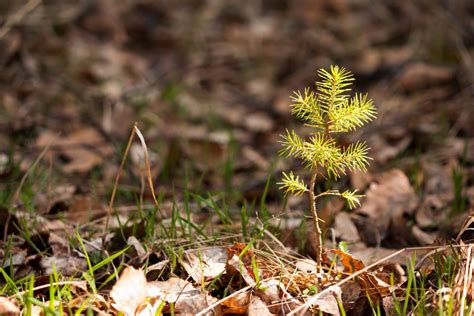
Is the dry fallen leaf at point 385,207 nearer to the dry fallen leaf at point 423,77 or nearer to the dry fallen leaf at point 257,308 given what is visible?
the dry fallen leaf at point 257,308

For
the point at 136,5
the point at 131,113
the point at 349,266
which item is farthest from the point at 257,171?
the point at 136,5

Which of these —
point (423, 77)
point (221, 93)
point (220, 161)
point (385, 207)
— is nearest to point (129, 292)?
point (385, 207)

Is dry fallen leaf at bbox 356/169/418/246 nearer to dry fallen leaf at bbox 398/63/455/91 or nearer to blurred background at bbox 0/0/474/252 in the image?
blurred background at bbox 0/0/474/252

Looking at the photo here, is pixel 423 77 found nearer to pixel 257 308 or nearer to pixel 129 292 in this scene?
pixel 257 308

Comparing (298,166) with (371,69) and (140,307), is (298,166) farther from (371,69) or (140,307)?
(371,69)

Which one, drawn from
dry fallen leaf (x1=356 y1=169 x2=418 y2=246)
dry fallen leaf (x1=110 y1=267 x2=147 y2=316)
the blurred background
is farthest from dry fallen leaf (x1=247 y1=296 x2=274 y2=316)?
dry fallen leaf (x1=356 y1=169 x2=418 y2=246)
